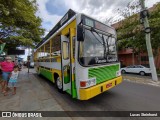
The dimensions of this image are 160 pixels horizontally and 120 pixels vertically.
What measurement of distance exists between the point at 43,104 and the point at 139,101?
12.4 ft

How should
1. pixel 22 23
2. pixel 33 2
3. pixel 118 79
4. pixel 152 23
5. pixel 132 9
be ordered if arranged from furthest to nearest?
pixel 132 9, pixel 152 23, pixel 33 2, pixel 22 23, pixel 118 79

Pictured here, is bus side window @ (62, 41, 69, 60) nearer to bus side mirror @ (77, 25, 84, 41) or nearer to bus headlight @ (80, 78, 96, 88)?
bus side mirror @ (77, 25, 84, 41)

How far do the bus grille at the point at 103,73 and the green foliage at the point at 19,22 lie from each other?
8.08 metres

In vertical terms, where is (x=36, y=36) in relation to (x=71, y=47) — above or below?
above

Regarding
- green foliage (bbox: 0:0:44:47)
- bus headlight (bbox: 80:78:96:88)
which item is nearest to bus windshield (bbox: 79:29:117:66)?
bus headlight (bbox: 80:78:96:88)

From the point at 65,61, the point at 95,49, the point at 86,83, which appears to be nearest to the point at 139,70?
the point at 95,49

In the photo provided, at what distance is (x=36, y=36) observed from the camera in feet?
50.2

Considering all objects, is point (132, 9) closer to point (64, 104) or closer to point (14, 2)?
point (14, 2)

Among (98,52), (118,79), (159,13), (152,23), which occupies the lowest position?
(118,79)

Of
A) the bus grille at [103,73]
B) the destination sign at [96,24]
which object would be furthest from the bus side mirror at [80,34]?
the bus grille at [103,73]

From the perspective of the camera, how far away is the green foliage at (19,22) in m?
10.1

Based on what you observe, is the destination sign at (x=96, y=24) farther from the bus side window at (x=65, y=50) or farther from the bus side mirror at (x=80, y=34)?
the bus side window at (x=65, y=50)

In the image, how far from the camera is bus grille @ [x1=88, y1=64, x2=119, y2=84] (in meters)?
4.75

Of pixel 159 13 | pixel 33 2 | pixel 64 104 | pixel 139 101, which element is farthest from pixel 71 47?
pixel 159 13
